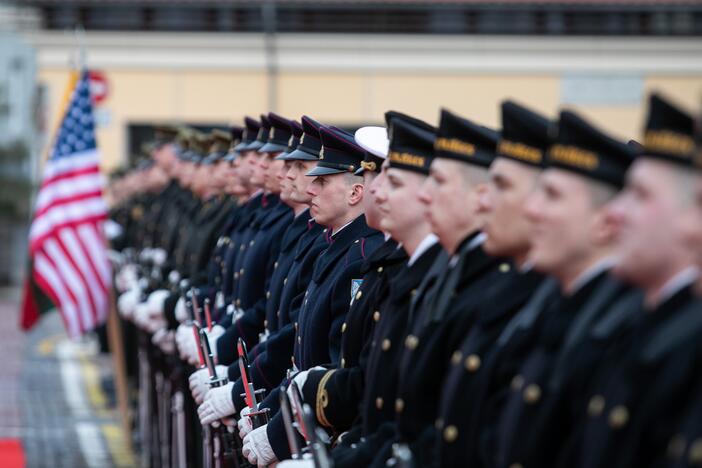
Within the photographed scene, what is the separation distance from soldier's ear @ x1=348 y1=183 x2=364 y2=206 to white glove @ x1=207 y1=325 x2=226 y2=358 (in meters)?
1.45

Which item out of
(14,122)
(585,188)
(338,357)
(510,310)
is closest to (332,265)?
(338,357)

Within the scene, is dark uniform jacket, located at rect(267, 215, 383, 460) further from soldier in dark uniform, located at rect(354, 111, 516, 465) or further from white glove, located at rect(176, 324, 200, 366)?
white glove, located at rect(176, 324, 200, 366)

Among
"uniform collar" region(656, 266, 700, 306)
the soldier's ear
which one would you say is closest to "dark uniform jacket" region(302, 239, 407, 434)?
the soldier's ear

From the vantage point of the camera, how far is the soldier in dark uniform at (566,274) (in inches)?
135

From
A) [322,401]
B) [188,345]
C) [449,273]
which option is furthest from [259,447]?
[188,345]

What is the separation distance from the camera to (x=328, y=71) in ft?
95.3

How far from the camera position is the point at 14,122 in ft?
89.4

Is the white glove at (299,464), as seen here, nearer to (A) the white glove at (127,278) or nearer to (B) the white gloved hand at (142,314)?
(B) the white gloved hand at (142,314)

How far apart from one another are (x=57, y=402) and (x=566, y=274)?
12052 millimetres

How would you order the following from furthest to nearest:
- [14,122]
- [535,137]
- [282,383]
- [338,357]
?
[14,122] < [282,383] < [338,357] < [535,137]

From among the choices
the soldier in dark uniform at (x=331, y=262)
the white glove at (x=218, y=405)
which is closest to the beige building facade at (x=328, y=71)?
the white glove at (x=218, y=405)

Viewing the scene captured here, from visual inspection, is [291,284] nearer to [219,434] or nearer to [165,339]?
[219,434]

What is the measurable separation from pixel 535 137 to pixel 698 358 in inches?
41.8

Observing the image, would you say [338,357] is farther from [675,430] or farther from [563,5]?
[563,5]
